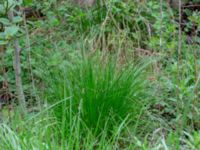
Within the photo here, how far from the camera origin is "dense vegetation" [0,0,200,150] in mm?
2439

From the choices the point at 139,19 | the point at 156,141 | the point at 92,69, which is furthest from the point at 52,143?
the point at 139,19

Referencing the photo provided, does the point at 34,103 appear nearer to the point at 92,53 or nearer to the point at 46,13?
the point at 92,53

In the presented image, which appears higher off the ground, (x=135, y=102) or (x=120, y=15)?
(x=120, y=15)

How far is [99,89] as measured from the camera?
287 cm

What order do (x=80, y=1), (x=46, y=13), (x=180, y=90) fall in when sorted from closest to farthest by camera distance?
(x=180, y=90)
(x=46, y=13)
(x=80, y=1)

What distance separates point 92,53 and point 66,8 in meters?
1.62

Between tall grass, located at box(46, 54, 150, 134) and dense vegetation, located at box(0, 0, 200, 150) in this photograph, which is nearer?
dense vegetation, located at box(0, 0, 200, 150)

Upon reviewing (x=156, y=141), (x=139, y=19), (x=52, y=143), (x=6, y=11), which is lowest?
(x=156, y=141)

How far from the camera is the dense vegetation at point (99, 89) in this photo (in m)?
2.44

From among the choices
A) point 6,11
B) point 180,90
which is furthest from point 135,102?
point 6,11

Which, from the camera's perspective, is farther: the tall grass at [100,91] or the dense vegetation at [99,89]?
the tall grass at [100,91]

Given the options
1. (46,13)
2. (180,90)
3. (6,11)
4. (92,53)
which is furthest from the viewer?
(46,13)

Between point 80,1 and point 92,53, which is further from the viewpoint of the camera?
point 80,1

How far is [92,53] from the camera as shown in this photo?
10.8 ft
